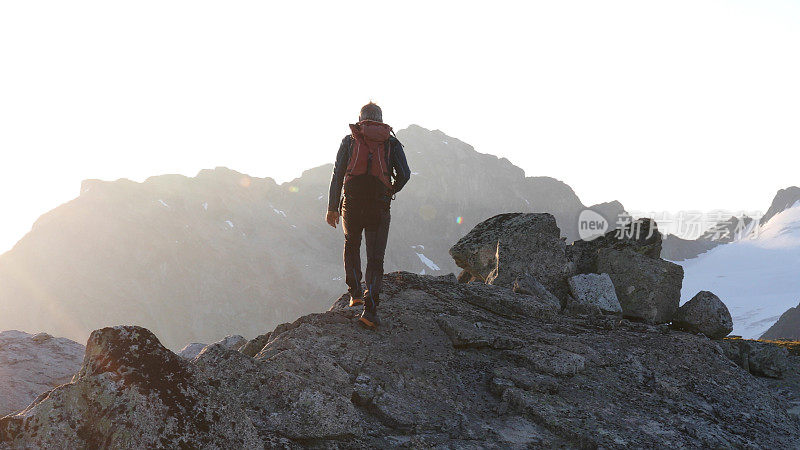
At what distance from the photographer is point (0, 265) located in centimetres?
19450

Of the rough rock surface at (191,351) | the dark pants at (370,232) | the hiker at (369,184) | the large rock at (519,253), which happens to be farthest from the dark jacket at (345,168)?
the rough rock surface at (191,351)

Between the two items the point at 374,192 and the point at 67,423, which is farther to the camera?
the point at 374,192

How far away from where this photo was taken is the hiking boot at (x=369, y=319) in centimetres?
978

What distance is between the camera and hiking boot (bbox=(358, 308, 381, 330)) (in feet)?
32.1

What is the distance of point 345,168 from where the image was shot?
988cm

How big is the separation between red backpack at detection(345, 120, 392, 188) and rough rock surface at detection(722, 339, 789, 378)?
10.8 m

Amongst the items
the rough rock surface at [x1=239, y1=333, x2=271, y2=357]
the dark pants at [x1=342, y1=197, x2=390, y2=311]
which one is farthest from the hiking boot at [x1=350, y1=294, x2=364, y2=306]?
the rough rock surface at [x1=239, y1=333, x2=271, y2=357]

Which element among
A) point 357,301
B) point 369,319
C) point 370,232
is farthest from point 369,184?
point 357,301

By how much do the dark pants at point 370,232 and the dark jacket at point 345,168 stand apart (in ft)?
0.80

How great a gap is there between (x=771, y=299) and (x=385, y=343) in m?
228

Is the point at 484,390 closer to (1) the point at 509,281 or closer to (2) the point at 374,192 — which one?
(2) the point at 374,192

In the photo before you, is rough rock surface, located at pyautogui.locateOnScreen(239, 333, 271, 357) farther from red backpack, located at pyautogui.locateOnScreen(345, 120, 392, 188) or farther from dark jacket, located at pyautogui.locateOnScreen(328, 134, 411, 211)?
red backpack, located at pyautogui.locateOnScreen(345, 120, 392, 188)

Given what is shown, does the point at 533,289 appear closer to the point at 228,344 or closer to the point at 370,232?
Result: the point at 370,232

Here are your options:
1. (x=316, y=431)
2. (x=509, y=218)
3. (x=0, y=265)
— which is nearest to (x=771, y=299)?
(x=509, y=218)
